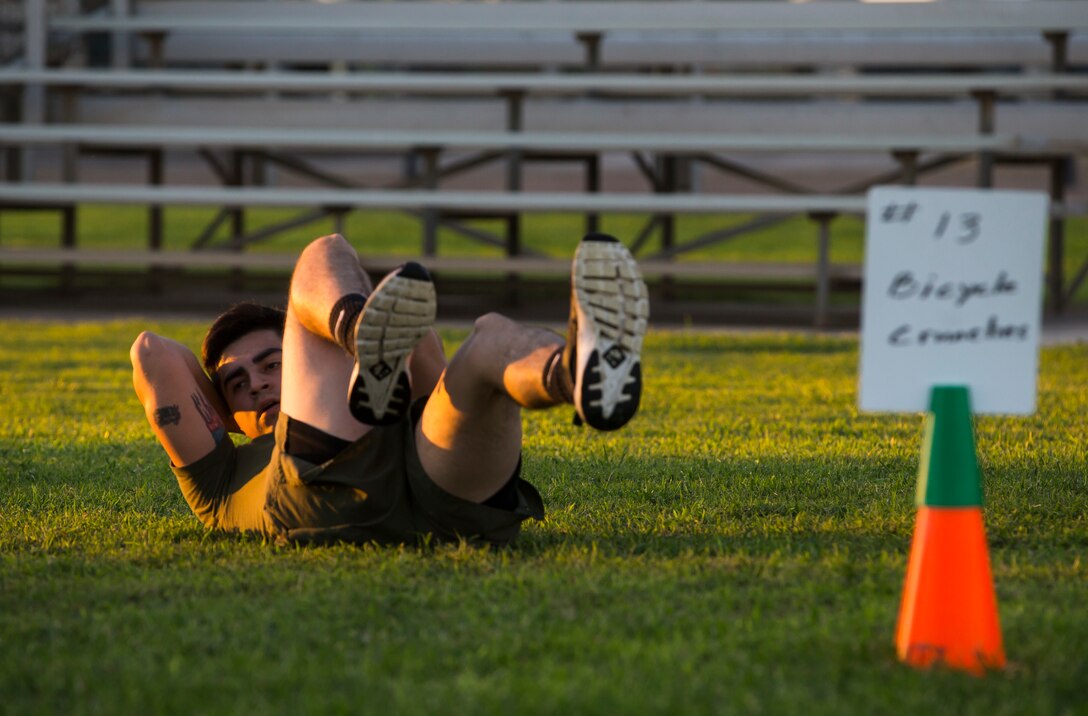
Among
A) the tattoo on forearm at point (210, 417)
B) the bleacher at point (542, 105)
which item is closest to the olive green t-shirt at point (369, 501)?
the tattoo on forearm at point (210, 417)

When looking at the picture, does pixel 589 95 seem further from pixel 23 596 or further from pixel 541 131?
pixel 23 596

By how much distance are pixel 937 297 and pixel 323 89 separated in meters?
9.53

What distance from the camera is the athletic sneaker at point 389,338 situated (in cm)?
295

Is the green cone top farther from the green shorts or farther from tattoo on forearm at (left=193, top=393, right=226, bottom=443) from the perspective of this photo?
tattoo on forearm at (left=193, top=393, right=226, bottom=443)

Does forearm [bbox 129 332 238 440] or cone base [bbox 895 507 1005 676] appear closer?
cone base [bbox 895 507 1005 676]

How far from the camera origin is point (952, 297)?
2.68 m

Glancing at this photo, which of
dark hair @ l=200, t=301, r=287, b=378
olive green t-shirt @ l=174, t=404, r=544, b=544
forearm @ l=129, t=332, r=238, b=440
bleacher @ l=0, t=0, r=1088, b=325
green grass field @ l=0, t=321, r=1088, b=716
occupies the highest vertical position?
bleacher @ l=0, t=0, r=1088, b=325

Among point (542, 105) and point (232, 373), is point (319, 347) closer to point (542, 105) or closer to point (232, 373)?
point (232, 373)

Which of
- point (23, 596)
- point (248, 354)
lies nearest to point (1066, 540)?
point (248, 354)

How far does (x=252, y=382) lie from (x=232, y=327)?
17 centimetres

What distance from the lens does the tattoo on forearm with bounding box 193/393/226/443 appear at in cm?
374

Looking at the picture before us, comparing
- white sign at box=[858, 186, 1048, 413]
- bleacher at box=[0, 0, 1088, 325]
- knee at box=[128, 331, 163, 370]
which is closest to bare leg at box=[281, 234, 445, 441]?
knee at box=[128, 331, 163, 370]

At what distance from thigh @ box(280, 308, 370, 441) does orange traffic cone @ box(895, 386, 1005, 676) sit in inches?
51.3

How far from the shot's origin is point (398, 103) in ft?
39.2
